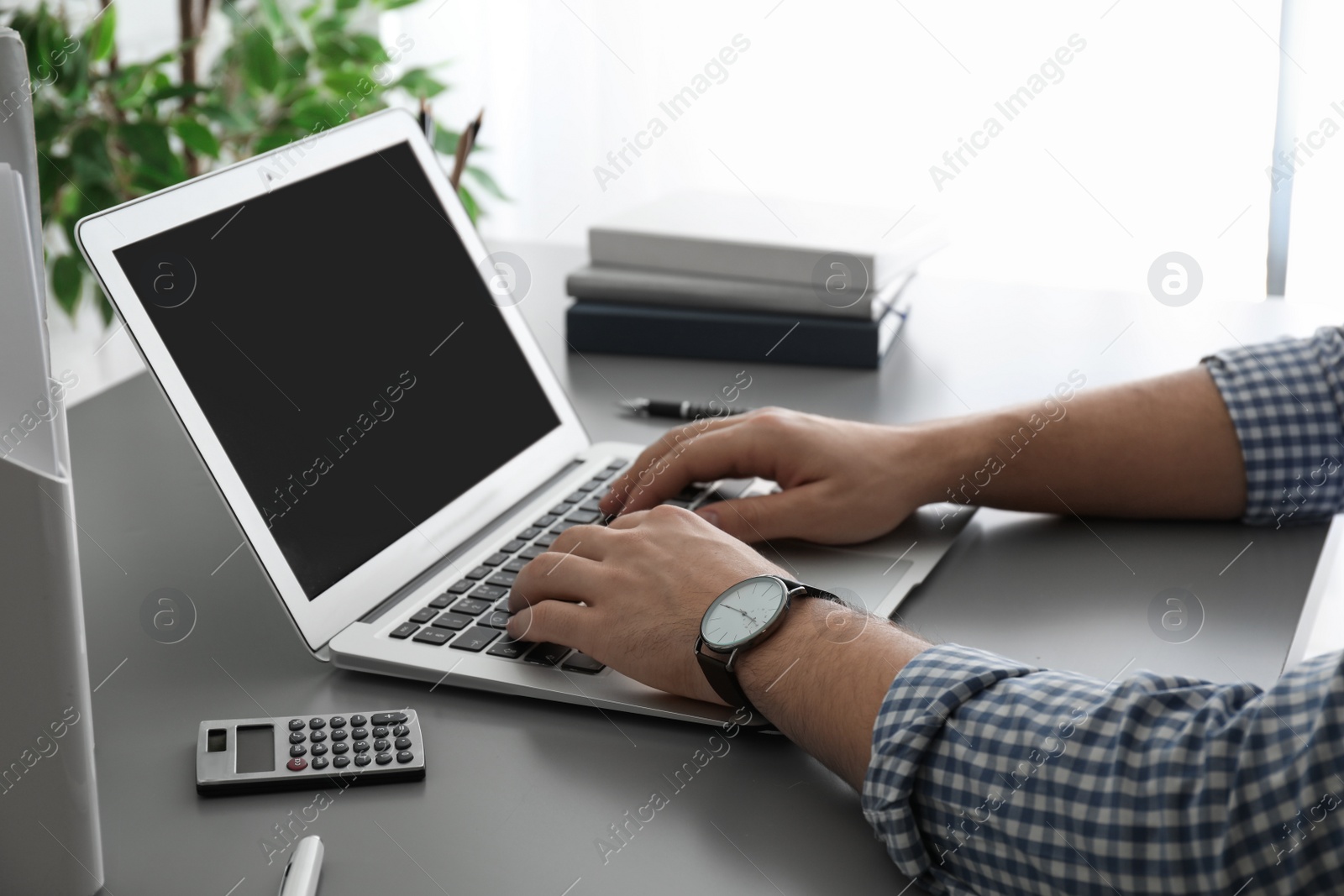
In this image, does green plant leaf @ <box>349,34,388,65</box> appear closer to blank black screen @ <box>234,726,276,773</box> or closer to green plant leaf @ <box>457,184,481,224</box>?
green plant leaf @ <box>457,184,481,224</box>

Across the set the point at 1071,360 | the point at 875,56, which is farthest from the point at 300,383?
the point at 875,56

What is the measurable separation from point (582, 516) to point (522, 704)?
0.85ft

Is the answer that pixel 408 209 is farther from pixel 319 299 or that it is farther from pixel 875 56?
pixel 875 56

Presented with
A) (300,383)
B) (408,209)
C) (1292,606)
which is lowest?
(1292,606)

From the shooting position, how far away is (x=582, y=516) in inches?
40.3

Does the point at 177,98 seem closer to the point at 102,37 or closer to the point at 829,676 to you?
the point at 102,37

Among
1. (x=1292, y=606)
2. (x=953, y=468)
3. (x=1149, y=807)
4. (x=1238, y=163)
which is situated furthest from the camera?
(x=1238, y=163)

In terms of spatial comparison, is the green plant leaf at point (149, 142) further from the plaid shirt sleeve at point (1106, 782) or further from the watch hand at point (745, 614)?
the plaid shirt sleeve at point (1106, 782)

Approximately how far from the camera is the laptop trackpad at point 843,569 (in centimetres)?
91

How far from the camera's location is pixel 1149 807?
613 mm

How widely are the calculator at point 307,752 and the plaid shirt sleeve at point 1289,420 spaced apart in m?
0.71

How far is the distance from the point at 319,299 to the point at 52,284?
1695mm

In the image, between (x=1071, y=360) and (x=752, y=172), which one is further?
(x=752, y=172)

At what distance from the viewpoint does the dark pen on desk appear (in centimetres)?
124
